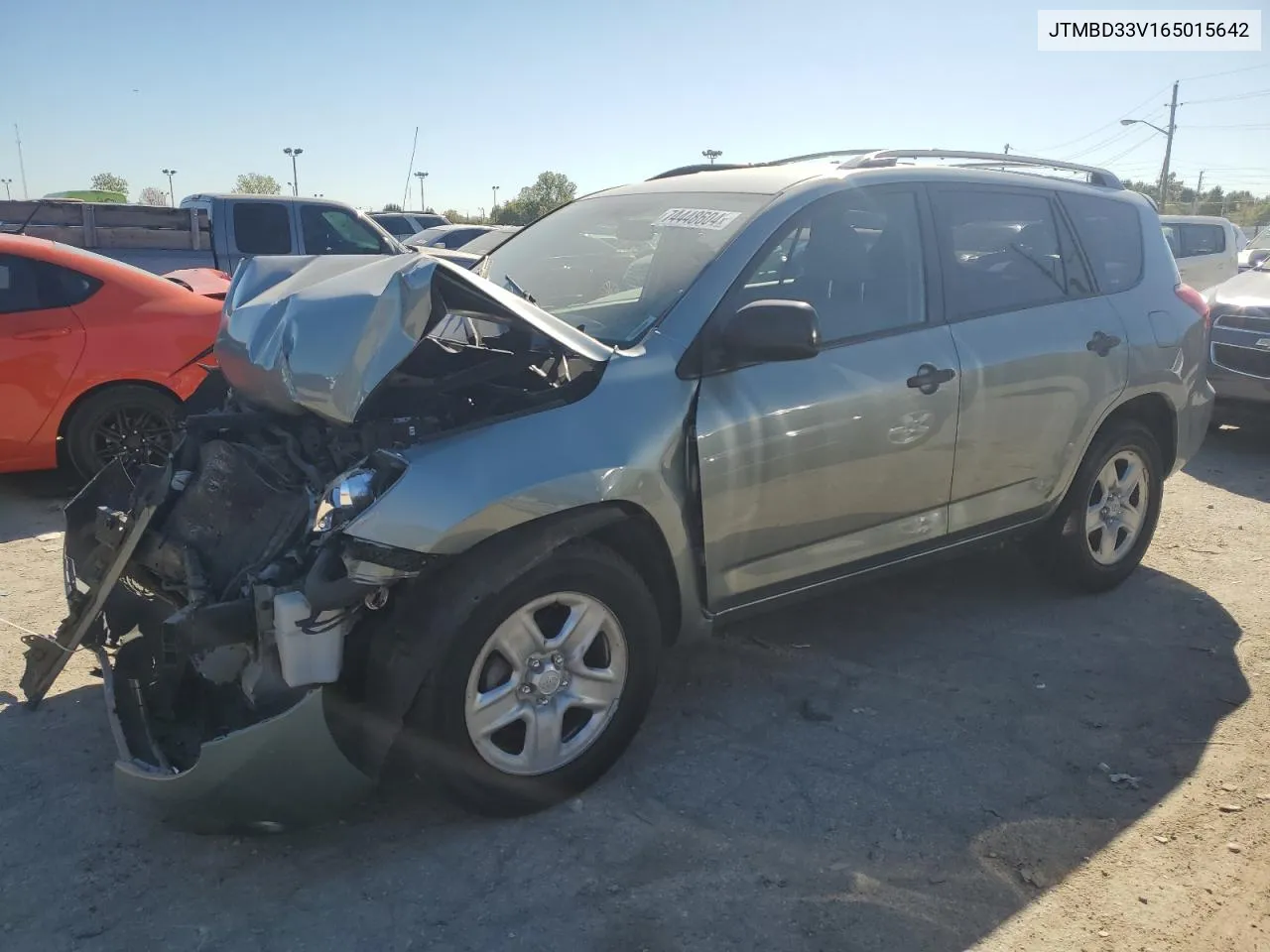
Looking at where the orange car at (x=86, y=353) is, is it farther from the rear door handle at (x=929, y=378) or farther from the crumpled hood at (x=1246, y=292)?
the crumpled hood at (x=1246, y=292)

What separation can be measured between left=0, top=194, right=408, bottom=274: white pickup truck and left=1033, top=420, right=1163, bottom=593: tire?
8219 millimetres

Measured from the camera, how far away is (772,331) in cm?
307

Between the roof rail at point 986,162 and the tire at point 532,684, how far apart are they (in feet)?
6.51

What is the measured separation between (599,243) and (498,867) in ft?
7.66

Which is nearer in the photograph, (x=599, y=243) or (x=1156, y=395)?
(x=599, y=243)

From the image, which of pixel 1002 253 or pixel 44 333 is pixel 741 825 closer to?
pixel 1002 253

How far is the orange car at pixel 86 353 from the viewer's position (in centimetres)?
584

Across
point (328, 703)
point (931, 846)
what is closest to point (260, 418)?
point (328, 703)

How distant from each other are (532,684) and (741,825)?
776 mm

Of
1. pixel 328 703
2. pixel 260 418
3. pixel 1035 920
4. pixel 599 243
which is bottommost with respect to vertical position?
pixel 1035 920

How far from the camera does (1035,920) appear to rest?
2637mm

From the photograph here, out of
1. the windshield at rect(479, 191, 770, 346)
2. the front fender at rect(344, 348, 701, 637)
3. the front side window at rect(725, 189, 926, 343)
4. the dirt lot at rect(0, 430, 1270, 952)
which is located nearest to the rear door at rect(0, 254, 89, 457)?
the dirt lot at rect(0, 430, 1270, 952)

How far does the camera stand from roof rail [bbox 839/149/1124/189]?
394 cm

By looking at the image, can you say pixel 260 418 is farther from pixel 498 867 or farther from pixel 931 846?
pixel 931 846
